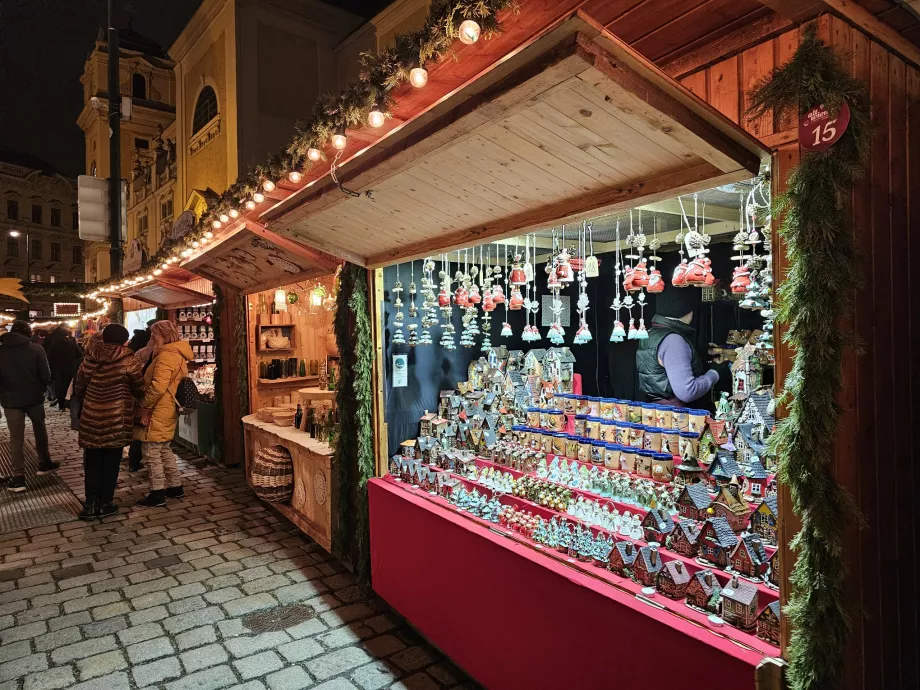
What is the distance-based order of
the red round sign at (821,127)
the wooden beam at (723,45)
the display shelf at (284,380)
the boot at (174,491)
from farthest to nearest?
1. the display shelf at (284,380)
2. the boot at (174,491)
3. the wooden beam at (723,45)
4. the red round sign at (821,127)

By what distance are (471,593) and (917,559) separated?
6.66 ft

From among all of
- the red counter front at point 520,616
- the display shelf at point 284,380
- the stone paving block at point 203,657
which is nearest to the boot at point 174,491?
the display shelf at point 284,380

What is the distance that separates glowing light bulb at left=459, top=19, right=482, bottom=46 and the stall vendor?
4292 mm

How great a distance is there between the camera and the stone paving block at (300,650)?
329 cm

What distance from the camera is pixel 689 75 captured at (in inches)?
82.0

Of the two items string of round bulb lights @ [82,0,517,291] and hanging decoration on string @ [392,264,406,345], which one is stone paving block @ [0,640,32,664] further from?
string of round bulb lights @ [82,0,517,291]

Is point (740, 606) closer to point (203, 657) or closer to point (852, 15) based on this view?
point (852, 15)

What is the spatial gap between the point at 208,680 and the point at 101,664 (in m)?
0.77

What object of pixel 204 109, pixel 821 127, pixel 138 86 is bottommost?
pixel 821 127

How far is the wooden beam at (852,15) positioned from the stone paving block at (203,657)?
4177mm

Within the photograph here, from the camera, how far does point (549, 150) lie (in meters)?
2.08

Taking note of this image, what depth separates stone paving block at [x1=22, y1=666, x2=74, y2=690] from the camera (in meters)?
3.07

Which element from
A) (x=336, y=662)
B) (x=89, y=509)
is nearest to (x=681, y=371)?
(x=336, y=662)

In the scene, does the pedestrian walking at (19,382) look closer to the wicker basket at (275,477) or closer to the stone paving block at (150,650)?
the wicker basket at (275,477)
